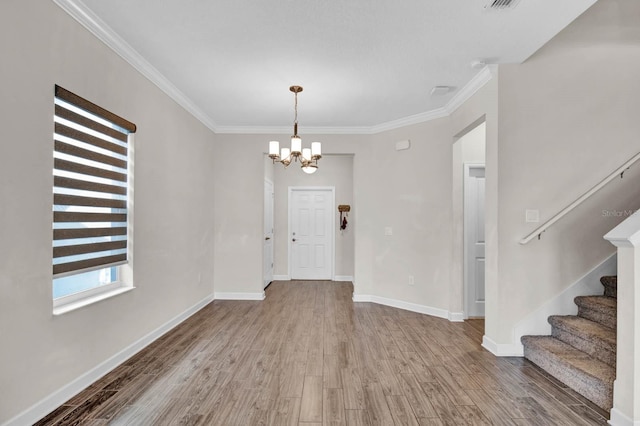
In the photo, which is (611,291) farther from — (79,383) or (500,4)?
(79,383)

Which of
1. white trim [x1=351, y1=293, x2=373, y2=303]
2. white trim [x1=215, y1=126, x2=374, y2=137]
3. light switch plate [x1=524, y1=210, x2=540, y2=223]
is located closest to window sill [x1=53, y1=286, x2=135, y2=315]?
white trim [x1=215, y1=126, x2=374, y2=137]

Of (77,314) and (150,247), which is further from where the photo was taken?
(150,247)

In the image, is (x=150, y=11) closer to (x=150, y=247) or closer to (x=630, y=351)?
Result: (x=150, y=247)

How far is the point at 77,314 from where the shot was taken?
252 cm

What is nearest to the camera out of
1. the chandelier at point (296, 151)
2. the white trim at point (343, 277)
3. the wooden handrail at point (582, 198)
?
the wooden handrail at point (582, 198)

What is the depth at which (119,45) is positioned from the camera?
2986mm

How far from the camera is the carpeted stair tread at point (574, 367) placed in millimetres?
2422

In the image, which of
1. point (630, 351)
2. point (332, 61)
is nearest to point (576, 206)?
point (630, 351)

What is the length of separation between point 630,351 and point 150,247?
392 cm

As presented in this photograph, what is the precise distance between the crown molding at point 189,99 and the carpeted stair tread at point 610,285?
2176 millimetres

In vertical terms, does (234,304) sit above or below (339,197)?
below

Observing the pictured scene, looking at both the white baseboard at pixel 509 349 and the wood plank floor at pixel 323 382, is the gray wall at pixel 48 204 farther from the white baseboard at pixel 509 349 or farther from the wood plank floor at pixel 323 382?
the white baseboard at pixel 509 349

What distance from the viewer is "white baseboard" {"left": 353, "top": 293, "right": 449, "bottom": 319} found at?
475 cm

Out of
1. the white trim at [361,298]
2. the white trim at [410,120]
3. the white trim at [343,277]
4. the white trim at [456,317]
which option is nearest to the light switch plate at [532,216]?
the white trim at [456,317]
